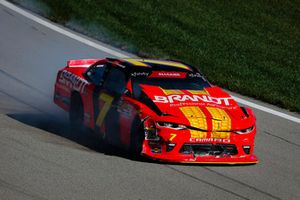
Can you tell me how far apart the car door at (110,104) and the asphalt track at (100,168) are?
0.28 metres

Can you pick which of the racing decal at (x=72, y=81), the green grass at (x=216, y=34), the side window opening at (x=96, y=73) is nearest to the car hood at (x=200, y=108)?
the side window opening at (x=96, y=73)

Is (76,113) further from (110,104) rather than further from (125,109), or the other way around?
(125,109)

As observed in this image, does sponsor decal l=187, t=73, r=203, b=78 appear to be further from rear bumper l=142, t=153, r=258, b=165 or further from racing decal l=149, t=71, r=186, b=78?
rear bumper l=142, t=153, r=258, b=165

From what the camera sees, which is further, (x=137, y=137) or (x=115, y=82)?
(x=115, y=82)

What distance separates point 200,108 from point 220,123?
0.43 m

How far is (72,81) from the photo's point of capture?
48.6 feet

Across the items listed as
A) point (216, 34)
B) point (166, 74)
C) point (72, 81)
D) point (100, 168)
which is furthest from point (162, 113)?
point (216, 34)

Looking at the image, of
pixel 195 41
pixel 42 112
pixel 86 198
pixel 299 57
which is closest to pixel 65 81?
pixel 42 112

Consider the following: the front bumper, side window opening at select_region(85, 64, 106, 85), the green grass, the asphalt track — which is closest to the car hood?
the front bumper

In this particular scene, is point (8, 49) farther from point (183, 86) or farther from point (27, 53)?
point (183, 86)

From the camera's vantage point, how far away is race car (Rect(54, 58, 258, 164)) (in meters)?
12.1

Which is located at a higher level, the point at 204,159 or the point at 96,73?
the point at 96,73

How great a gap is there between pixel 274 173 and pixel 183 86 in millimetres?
2113

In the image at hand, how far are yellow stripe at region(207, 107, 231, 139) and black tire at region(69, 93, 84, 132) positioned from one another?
2561mm
